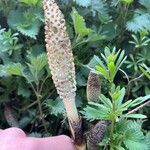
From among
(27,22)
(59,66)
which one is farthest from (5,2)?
(59,66)

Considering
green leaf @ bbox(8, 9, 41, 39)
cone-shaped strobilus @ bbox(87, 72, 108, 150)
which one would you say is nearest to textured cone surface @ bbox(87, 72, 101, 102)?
cone-shaped strobilus @ bbox(87, 72, 108, 150)

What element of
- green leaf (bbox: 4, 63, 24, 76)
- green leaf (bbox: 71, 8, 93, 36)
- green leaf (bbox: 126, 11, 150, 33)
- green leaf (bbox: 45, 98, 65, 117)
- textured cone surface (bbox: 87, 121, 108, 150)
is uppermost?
green leaf (bbox: 71, 8, 93, 36)

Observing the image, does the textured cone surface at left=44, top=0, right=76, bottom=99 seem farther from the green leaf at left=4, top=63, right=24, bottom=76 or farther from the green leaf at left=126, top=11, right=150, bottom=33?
the green leaf at left=126, top=11, right=150, bottom=33

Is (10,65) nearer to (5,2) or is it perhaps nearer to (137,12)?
(5,2)

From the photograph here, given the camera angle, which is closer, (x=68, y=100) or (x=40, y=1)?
A: (x=68, y=100)

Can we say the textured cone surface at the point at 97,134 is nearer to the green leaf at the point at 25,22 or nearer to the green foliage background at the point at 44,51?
the green foliage background at the point at 44,51

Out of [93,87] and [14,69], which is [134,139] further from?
[14,69]
